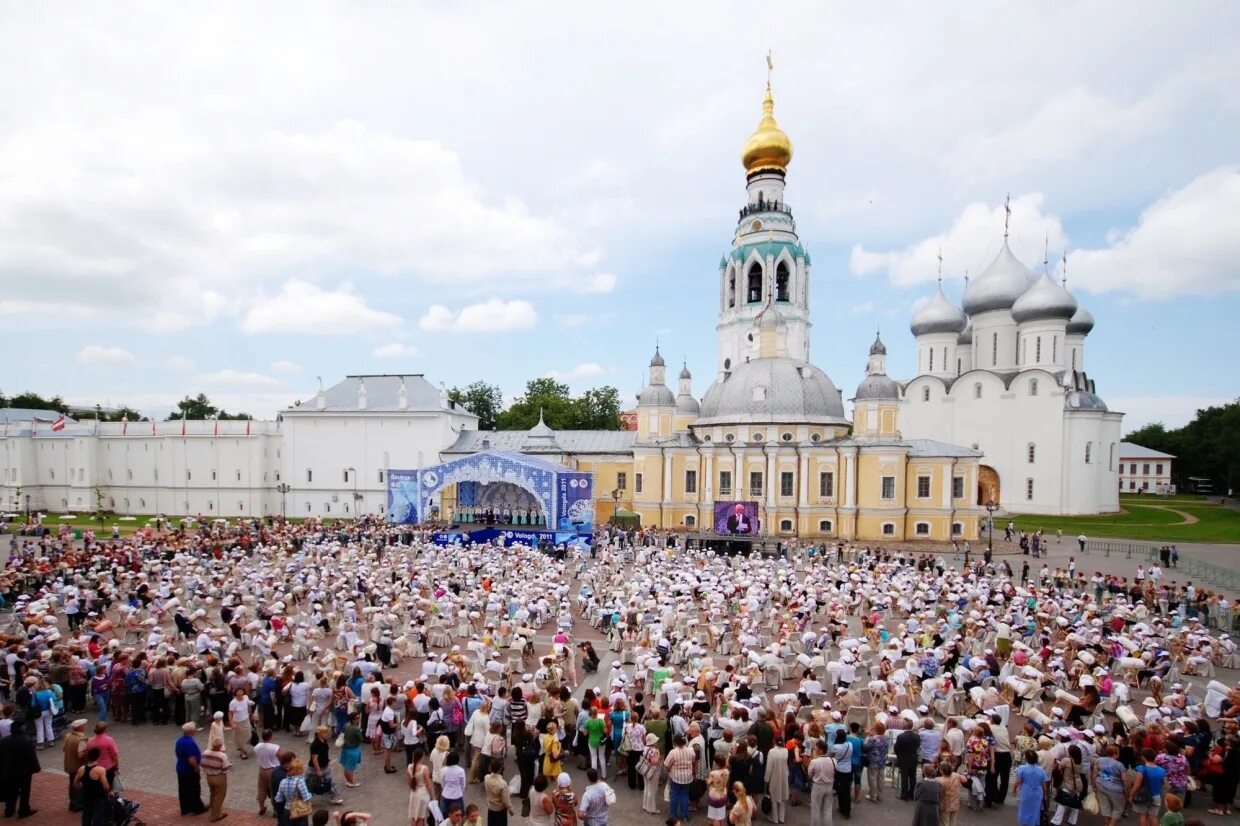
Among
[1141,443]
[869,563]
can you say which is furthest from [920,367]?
[1141,443]

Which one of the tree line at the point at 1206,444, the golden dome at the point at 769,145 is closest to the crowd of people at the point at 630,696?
the golden dome at the point at 769,145

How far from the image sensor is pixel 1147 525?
139 ft

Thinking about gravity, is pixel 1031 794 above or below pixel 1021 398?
below

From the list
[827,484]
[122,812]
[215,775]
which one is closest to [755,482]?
[827,484]

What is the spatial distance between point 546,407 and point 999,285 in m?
39.4

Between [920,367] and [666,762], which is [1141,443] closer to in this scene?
[920,367]

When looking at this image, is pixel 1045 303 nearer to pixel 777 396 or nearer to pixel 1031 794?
pixel 777 396

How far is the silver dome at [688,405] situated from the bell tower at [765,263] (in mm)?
4862

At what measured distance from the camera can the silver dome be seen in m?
46.6

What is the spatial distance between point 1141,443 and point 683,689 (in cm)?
10918

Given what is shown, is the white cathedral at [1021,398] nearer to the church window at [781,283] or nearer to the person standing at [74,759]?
the church window at [781,283]

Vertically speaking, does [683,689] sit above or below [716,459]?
below

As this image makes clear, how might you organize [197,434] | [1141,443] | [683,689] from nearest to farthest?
[683,689], [197,434], [1141,443]

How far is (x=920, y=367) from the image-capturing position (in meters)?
53.6
